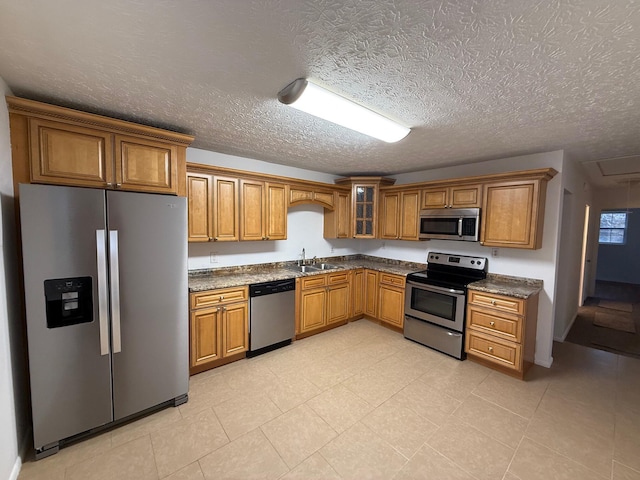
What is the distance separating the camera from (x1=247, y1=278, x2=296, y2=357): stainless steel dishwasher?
3109 mm

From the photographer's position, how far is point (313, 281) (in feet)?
12.2

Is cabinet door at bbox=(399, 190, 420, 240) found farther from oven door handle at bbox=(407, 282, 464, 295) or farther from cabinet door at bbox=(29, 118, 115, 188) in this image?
cabinet door at bbox=(29, 118, 115, 188)

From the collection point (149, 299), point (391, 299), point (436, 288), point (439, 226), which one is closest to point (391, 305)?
point (391, 299)

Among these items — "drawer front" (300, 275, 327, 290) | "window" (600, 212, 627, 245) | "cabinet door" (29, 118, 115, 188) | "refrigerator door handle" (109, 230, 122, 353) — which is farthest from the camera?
"window" (600, 212, 627, 245)

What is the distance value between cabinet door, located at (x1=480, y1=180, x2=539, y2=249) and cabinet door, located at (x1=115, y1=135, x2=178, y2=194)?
135 inches

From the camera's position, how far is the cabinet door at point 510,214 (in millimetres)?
2885

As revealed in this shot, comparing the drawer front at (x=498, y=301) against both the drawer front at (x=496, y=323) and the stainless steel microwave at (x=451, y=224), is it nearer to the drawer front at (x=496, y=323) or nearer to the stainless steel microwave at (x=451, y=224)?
the drawer front at (x=496, y=323)

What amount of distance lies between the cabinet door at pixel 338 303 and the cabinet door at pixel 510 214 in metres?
2.00

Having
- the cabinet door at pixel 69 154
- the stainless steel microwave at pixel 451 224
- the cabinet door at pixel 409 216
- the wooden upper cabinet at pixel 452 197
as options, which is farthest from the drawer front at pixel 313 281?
the cabinet door at pixel 69 154

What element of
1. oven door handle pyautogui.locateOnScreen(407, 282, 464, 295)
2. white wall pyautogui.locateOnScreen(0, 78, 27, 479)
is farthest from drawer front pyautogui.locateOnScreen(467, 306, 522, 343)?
white wall pyautogui.locateOnScreen(0, 78, 27, 479)

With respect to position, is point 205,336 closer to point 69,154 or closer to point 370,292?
point 69,154

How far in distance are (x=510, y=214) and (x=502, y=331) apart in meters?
1.31

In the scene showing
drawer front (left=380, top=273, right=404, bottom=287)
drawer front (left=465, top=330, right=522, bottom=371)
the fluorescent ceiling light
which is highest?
the fluorescent ceiling light

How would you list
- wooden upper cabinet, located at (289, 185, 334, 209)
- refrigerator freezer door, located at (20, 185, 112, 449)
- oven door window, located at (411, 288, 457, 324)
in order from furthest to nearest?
wooden upper cabinet, located at (289, 185, 334, 209)
oven door window, located at (411, 288, 457, 324)
refrigerator freezer door, located at (20, 185, 112, 449)
